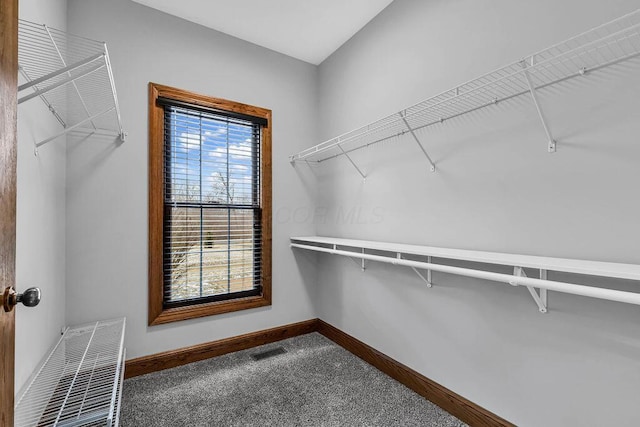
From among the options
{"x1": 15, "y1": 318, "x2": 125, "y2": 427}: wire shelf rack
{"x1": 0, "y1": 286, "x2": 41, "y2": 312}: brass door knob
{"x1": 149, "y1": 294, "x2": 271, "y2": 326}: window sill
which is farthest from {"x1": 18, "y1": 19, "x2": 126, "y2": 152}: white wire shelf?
{"x1": 149, "y1": 294, "x2": 271, "y2": 326}: window sill

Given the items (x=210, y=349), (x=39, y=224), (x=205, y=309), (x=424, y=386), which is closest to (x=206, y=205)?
(x=205, y=309)

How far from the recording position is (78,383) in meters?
1.60

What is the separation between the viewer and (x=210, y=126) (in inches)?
95.0

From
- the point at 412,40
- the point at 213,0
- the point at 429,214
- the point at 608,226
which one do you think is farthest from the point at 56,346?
the point at 412,40

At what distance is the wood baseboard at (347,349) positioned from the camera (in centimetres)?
157

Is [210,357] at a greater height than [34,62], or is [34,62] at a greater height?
[34,62]

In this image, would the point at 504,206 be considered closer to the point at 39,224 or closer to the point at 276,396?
the point at 276,396

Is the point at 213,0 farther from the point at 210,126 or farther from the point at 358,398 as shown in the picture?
the point at 358,398

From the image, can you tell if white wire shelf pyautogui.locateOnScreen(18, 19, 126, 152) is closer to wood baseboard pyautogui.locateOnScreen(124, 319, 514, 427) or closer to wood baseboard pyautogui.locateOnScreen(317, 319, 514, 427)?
wood baseboard pyautogui.locateOnScreen(124, 319, 514, 427)

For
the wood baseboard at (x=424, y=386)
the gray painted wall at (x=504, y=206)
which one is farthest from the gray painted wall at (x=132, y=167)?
the gray painted wall at (x=504, y=206)

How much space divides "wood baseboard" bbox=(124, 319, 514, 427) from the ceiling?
101 inches

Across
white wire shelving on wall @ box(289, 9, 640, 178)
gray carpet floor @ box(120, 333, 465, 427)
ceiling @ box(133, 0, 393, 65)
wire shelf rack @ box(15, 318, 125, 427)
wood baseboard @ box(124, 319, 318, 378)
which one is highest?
ceiling @ box(133, 0, 393, 65)

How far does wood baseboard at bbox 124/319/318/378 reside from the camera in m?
2.07

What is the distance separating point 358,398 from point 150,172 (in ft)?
6.92
